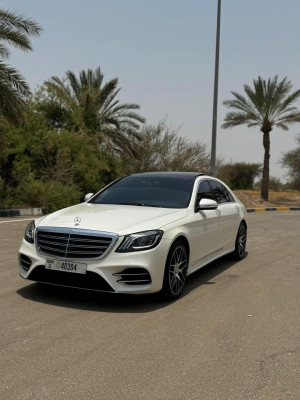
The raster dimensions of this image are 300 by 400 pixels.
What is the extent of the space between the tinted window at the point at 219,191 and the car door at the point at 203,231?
0.33m

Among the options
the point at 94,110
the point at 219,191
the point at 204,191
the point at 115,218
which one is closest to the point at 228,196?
the point at 219,191

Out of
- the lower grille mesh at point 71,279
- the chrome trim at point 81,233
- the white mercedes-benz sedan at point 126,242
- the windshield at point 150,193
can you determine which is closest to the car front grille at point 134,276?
the white mercedes-benz sedan at point 126,242

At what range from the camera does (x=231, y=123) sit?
33312 millimetres

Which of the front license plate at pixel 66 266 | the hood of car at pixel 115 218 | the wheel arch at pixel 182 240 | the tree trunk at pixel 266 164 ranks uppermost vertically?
the tree trunk at pixel 266 164

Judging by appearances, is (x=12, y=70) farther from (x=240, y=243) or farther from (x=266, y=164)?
(x=266, y=164)

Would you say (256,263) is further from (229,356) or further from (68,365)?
(68,365)

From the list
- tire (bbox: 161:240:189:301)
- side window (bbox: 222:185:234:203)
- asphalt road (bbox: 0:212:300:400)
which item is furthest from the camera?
side window (bbox: 222:185:234:203)

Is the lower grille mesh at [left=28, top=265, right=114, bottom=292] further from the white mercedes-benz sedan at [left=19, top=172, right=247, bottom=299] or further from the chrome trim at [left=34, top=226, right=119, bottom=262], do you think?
the chrome trim at [left=34, top=226, right=119, bottom=262]

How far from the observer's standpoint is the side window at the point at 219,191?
7.36 m

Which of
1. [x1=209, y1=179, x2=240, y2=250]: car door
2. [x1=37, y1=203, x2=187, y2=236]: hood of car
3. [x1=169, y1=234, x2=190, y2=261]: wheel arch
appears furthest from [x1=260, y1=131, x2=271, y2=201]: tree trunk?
[x1=169, y1=234, x2=190, y2=261]: wheel arch

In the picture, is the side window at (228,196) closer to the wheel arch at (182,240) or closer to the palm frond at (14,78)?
the wheel arch at (182,240)

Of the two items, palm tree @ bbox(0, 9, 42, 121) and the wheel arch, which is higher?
palm tree @ bbox(0, 9, 42, 121)

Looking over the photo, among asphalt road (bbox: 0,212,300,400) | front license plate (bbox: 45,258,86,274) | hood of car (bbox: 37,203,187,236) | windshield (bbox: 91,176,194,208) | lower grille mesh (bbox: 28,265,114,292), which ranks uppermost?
windshield (bbox: 91,176,194,208)

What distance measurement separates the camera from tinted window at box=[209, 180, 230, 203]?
7.37 meters
